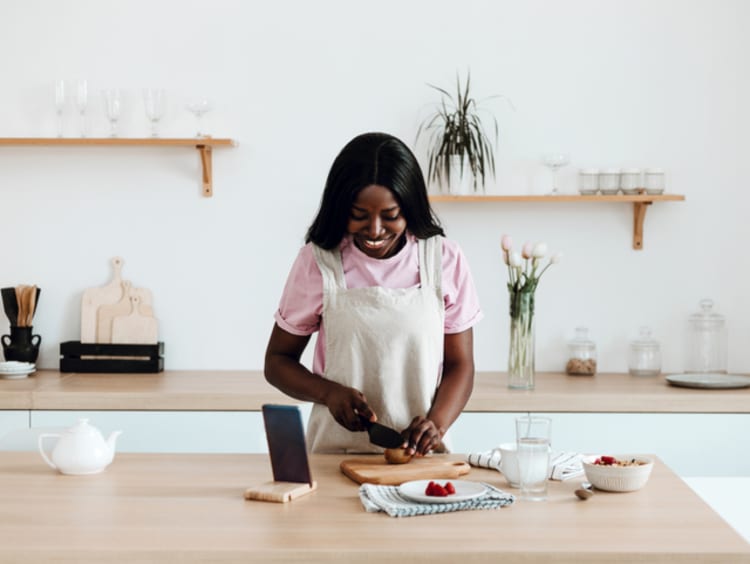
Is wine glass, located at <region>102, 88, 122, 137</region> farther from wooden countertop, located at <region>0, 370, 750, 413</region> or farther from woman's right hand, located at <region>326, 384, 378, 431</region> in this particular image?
woman's right hand, located at <region>326, 384, 378, 431</region>

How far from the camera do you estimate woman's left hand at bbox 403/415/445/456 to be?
217 centimetres

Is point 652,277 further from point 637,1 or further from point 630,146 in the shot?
point 637,1

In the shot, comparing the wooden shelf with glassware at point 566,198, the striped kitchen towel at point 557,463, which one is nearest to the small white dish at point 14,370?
the wooden shelf with glassware at point 566,198

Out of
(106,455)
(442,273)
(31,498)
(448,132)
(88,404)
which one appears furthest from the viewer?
(448,132)

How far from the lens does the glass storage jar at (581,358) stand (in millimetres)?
4016

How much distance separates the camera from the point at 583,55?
13.5ft

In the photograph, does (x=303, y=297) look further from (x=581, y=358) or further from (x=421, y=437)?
(x=581, y=358)

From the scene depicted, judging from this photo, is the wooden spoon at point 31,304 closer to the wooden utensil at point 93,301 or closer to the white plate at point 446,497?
the wooden utensil at point 93,301

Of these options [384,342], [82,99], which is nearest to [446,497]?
[384,342]

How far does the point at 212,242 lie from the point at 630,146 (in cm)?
164

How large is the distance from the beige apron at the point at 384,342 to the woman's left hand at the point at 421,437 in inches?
9.1

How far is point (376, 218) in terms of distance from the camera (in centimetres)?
231

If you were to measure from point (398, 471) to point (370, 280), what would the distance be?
551 mm

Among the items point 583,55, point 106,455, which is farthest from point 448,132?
point 106,455
